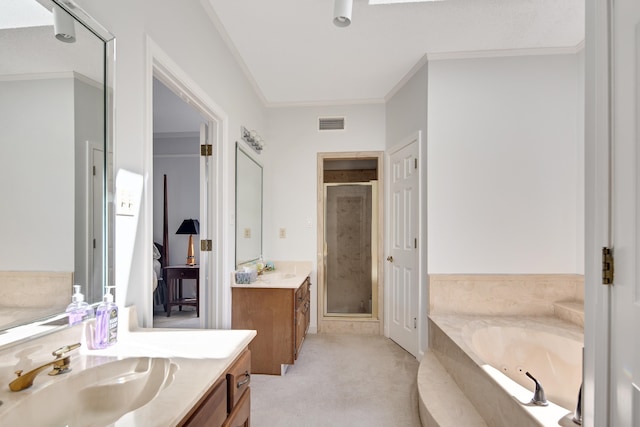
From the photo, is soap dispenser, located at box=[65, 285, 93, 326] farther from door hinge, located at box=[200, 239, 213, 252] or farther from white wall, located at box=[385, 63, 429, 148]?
white wall, located at box=[385, 63, 429, 148]

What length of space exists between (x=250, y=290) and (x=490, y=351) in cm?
190

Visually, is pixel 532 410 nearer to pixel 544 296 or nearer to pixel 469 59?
pixel 544 296

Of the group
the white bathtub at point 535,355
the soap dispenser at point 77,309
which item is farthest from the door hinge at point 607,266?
the soap dispenser at point 77,309

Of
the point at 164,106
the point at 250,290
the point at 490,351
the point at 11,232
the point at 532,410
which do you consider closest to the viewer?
the point at 11,232

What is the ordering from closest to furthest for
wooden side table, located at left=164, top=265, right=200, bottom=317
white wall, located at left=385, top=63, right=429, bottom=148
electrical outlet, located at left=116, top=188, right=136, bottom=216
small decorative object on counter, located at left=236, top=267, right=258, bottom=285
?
electrical outlet, located at left=116, top=188, right=136, bottom=216 → small decorative object on counter, located at left=236, top=267, right=258, bottom=285 → white wall, located at left=385, top=63, right=429, bottom=148 → wooden side table, located at left=164, top=265, right=200, bottom=317

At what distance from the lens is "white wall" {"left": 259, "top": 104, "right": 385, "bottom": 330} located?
12.8 feet

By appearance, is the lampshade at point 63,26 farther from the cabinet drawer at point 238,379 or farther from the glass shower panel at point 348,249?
the glass shower panel at point 348,249

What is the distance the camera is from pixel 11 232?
0.87 metres

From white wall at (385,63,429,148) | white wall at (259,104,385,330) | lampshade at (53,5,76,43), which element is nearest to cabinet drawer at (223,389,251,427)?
lampshade at (53,5,76,43)

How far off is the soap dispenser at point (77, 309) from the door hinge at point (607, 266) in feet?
5.14

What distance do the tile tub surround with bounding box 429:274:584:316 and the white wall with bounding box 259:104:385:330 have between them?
155 cm

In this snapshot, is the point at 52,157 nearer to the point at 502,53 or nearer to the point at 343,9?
the point at 343,9

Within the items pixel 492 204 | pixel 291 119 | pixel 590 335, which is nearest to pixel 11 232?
pixel 590 335

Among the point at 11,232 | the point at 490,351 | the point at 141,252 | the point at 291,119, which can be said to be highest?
the point at 291,119
